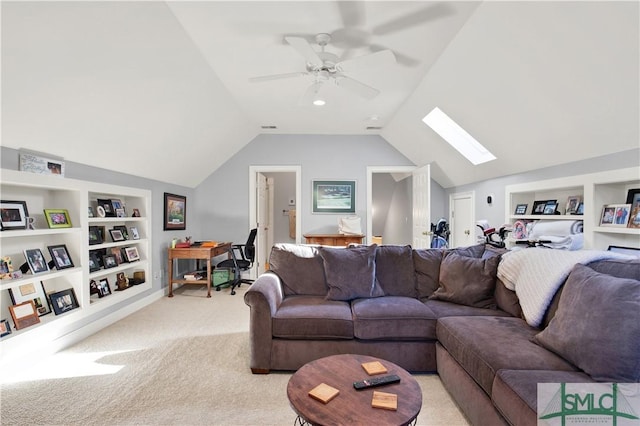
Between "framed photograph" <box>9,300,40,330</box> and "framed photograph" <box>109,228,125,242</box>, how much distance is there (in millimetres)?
1102

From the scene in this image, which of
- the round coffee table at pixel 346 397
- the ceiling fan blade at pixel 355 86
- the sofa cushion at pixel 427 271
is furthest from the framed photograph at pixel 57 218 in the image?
the sofa cushion at pixel 427 271

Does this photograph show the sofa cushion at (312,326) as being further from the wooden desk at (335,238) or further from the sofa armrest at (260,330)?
the wooden desk at (335,238)

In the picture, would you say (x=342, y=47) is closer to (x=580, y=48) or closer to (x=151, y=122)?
(x=580, y=48)

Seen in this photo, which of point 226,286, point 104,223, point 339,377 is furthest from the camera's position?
point 226,286

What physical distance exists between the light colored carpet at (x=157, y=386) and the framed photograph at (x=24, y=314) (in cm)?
33

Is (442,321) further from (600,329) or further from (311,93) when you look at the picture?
(311,93)

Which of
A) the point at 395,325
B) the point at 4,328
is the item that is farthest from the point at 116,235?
the point at 395,325

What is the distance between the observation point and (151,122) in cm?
315

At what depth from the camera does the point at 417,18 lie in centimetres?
221

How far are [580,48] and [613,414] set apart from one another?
2036mm

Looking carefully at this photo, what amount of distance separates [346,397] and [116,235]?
3446mm

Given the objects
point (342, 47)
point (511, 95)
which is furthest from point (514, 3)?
point (342, 47)

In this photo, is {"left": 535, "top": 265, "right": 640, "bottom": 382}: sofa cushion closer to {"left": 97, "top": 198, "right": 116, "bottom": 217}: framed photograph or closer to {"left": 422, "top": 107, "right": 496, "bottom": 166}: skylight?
{"left": 422, "top": 107, "right": 496, "bottom": 166}: skylight

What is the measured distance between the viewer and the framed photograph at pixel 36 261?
253 centimetres
